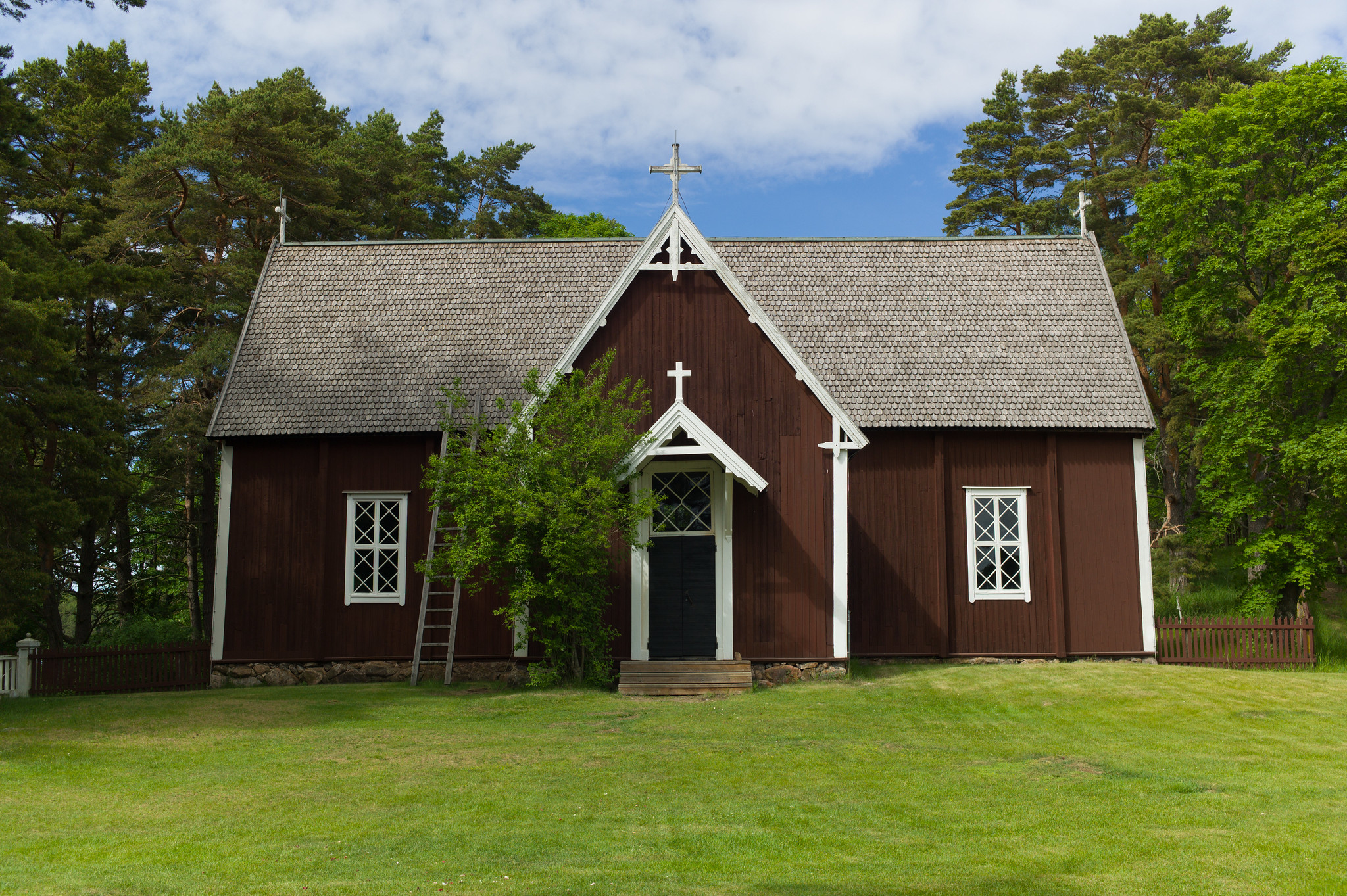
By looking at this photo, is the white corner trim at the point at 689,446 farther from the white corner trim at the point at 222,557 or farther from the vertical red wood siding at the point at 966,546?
the white corner trim at the point at 222,557

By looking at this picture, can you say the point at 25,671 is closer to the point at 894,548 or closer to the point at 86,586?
the point at 86,586

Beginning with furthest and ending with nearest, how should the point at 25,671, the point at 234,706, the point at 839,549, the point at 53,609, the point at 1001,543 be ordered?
the point at 53,609
the point at 1001,543
the point at 25,671
the point at 839,549
the point at 234,706

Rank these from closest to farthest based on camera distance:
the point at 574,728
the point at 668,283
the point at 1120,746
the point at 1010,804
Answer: the point at 1010,804 < the point at 1120,746 < the point at 574,728 < the point at 668,283

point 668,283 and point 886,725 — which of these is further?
point 668,283

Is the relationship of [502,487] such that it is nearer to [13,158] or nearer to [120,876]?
[120,876]

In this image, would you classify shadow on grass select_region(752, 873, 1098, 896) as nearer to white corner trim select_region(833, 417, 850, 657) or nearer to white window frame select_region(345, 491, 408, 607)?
white corner trim select_region(833, 417, 850, 657)

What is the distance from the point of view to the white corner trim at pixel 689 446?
1564 centimetres

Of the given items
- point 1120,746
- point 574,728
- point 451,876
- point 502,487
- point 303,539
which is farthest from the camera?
point 303,539

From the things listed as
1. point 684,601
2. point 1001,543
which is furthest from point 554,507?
point 1001,543

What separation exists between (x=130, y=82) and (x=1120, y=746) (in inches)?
1199

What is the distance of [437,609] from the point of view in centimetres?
1758

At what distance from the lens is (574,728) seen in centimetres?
1254

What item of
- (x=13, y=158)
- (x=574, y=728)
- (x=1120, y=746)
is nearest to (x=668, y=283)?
(x=574, y=728)

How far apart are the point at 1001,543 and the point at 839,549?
149 inches
